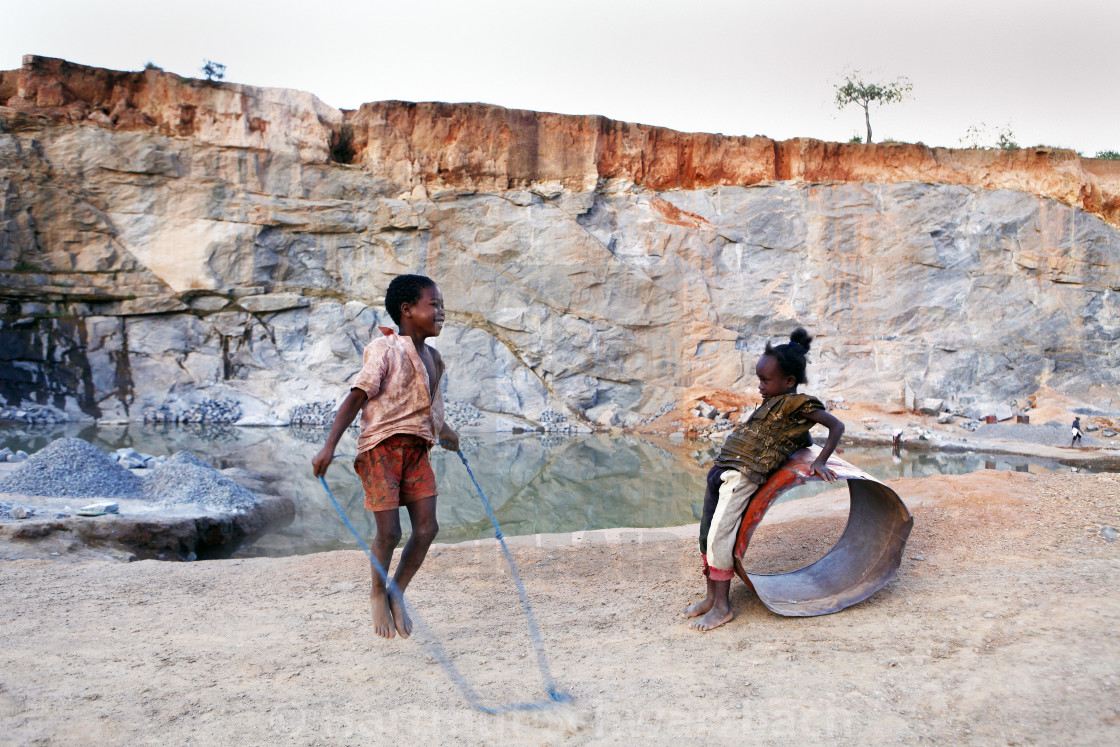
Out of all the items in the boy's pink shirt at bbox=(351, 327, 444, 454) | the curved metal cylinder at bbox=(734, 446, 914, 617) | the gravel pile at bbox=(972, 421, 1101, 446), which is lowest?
the gravel pile at bbox=(972, 421, 1101, 446)

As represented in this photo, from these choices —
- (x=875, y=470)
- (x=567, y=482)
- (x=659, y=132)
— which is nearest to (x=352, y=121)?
(x=659, y=132)

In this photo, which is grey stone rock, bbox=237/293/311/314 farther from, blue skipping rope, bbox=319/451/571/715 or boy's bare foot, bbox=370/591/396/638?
boy's bare foot, bbox=370/591/396/638

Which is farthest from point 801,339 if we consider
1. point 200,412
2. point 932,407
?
point 200,412

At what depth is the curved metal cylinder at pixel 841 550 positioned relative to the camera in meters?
3.17

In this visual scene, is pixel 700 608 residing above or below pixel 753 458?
below

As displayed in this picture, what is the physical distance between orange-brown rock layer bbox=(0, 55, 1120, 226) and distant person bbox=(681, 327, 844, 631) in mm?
15321

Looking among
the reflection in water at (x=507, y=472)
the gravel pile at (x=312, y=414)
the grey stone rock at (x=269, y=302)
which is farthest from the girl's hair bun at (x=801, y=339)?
the grey stone rock at (x=269, y=302)

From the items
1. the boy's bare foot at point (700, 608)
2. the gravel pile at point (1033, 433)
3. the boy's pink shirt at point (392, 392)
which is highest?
the boy's pink shirt at point (392, 392)

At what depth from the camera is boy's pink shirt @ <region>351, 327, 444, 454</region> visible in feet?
10.0

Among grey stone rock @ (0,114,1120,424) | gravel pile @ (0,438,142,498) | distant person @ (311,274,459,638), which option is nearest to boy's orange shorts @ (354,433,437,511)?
distant person @ (311,274,459,638)

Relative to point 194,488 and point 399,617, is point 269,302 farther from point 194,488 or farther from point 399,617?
point 399,617

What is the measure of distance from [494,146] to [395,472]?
15925 mm

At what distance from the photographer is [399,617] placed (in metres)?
3.08

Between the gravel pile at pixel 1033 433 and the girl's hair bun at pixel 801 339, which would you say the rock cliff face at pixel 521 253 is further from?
the girl's hair bun at pixel 801 339
